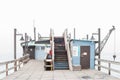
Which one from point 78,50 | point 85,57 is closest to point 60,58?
point 78,50

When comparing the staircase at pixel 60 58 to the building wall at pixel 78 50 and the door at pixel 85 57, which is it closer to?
the building wall at pixel 78 50

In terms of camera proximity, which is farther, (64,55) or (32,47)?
(32,47)

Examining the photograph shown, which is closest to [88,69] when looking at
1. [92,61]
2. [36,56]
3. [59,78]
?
[92,61]

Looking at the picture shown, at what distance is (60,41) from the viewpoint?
3109 centimetres

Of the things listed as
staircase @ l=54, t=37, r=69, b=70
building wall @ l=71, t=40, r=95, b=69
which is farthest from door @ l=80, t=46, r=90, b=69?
staircase @ l=54, t=37, r=69, b=70

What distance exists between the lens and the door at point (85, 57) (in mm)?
23797

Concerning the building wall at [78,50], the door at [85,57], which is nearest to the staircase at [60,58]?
the building wall at [78,50]

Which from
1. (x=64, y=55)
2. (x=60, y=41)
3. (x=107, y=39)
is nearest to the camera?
(x=64, y=55)

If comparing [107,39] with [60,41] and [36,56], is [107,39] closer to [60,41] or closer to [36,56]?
[60,41]

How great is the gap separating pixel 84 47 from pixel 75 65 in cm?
202

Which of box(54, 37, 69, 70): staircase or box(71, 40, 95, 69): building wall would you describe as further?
Answer: box(71, 40, 95, 69): building wall

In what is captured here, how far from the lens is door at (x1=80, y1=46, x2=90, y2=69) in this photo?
937 inches

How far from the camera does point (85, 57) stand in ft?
78.7

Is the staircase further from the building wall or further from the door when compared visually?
the door
